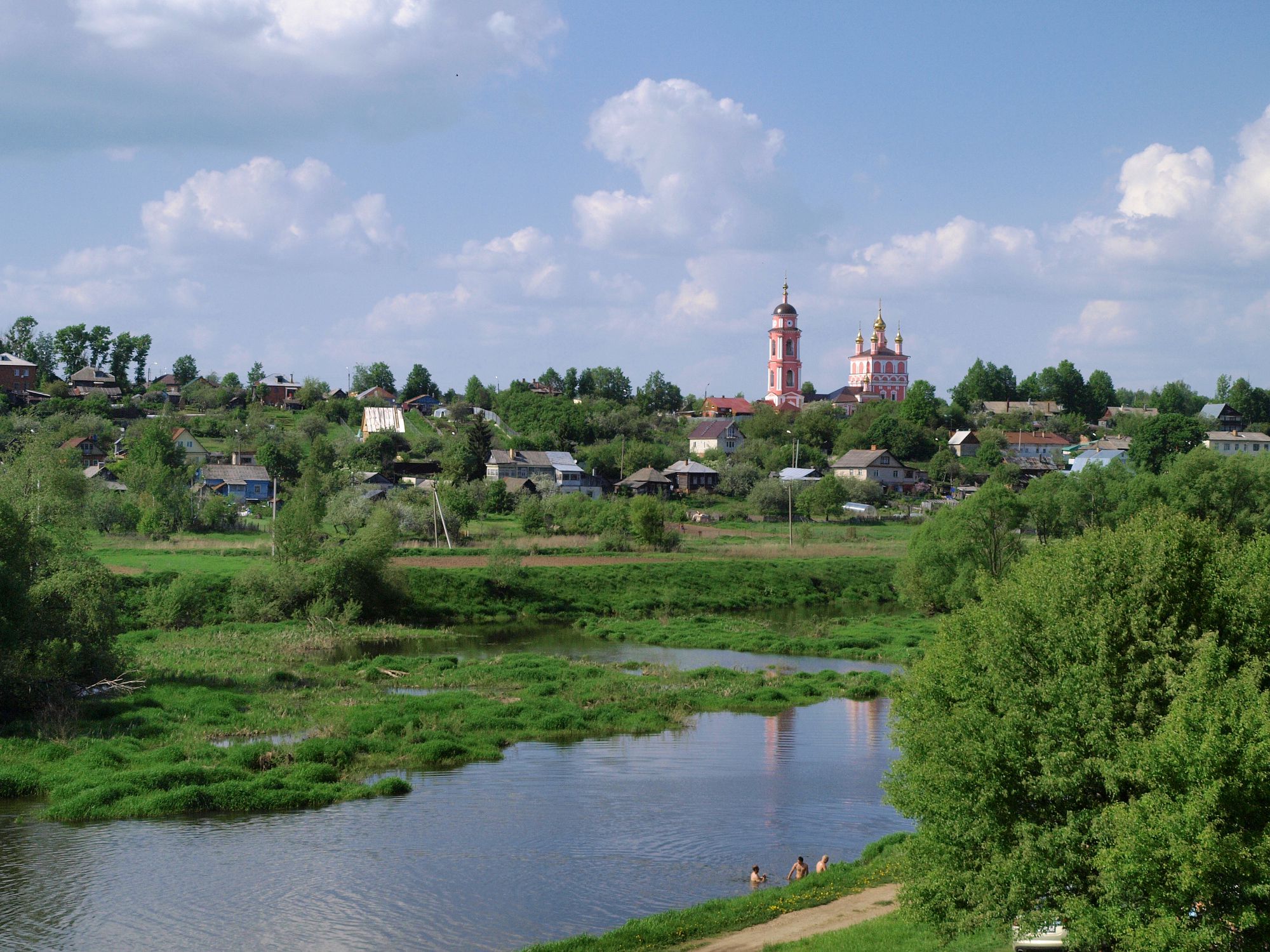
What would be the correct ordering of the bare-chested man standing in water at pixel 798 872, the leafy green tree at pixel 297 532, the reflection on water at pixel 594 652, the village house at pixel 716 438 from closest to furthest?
the bare-chested man standing in water at pixel 798 872 → the reflection on water at pixel 594 652 → the leafy green tree at pixel 297 532 → the village house at pixel 716 438

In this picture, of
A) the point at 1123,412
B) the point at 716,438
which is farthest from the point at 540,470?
the point at 1123,412

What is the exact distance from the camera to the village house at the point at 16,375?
114 metres

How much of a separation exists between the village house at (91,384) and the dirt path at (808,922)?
112176 mm

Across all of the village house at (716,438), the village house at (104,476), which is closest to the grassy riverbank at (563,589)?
the village house at (104,476)

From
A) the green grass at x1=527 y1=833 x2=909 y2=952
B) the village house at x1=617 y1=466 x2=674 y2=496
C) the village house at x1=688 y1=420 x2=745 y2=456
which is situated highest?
the village house at x1=688 y1=420 x2=745 y2=456

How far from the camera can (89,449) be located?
95.4 m

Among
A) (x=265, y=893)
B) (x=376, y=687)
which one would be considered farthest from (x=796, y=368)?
(x=265, y=893)

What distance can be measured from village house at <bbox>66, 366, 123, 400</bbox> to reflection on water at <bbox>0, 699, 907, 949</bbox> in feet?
339

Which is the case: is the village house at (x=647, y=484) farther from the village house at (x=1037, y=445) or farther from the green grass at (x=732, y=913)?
the green grass at (x=732, y=913)

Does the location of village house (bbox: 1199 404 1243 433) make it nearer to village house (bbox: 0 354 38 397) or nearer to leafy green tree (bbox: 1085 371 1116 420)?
leafy green tree (bbox: 1085 371 1116 420)

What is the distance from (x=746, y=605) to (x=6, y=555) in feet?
117

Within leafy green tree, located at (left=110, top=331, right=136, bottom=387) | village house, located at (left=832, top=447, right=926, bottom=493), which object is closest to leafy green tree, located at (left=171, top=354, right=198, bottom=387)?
leafy green tree, located at (left=110, top=331, right=136, bottom=387)

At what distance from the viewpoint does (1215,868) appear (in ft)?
40.2

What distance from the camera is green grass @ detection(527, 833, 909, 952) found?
17734mm
